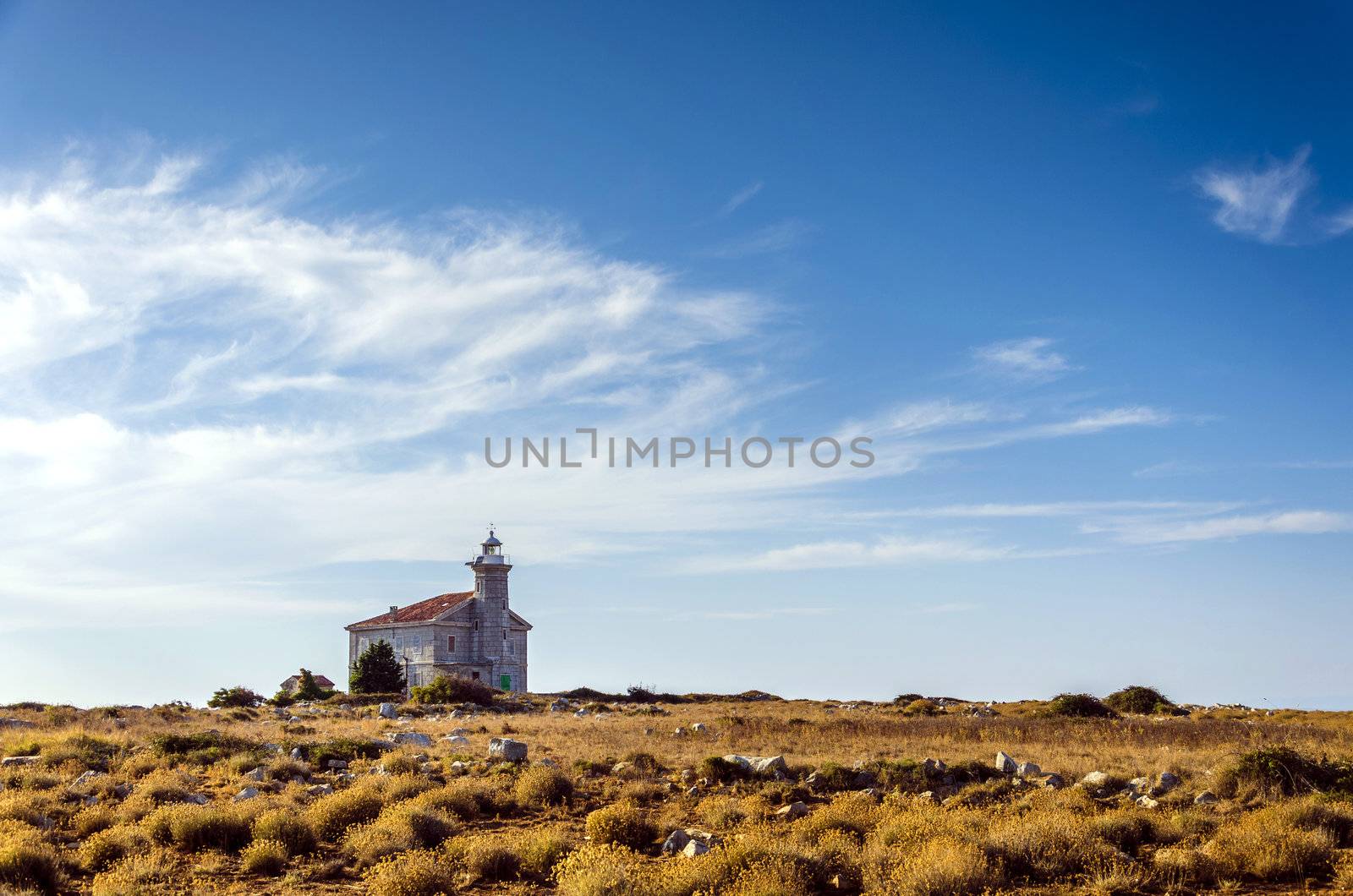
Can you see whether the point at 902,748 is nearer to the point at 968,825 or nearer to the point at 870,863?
the point at 968,825

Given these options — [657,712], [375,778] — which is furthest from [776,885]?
[657,712]

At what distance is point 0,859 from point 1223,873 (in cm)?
1486

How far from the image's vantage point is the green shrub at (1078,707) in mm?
35338

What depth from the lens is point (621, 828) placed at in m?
14.3

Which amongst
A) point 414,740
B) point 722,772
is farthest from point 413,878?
point 414,740

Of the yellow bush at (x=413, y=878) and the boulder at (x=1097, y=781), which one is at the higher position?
the boulder at (x=1097, y=781)

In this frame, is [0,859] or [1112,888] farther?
[0,859]

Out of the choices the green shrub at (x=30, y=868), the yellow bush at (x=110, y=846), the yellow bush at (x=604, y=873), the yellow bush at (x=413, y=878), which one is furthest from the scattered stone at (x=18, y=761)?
the yellow bush at (x=604, y=873)

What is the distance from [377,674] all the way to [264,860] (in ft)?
139

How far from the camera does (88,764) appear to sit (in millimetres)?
20781

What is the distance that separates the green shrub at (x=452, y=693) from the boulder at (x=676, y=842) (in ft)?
103

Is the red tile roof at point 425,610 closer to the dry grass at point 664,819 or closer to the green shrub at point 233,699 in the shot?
the green shrub at point 233,699

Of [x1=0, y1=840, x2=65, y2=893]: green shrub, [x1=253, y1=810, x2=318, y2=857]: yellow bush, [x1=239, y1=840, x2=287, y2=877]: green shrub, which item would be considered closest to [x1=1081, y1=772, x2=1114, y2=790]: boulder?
[x1=253, y1=810, x2=318, y2=857]: yellow bush

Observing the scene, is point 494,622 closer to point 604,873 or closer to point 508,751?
point 508,751
